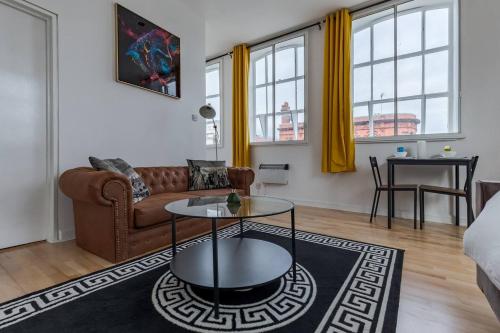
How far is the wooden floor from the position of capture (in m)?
1.26

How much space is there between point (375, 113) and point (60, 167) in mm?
3865

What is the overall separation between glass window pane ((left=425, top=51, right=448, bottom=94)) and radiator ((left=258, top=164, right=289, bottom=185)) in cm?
227

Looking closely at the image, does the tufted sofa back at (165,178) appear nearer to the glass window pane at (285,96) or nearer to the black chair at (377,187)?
the glass window pane at (285,96)

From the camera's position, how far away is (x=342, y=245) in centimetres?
226

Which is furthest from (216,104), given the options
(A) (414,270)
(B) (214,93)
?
(A) (414,270)

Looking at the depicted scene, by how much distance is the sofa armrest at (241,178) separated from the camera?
3.25 meters

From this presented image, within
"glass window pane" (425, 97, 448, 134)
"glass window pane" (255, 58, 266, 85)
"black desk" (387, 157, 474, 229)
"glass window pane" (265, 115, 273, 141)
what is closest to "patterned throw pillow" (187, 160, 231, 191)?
"glass window pane" (265, 115, 273, 141)

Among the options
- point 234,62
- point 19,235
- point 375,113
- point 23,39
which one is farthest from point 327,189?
point 23,39

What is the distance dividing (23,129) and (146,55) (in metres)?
1.52

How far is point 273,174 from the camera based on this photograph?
4520 millimetres

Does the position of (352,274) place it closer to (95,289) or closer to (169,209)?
(169,209)

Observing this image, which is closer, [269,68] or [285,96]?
[285,96]

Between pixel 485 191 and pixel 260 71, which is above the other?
pixel 260 71

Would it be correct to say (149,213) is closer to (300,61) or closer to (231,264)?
(231,264)
